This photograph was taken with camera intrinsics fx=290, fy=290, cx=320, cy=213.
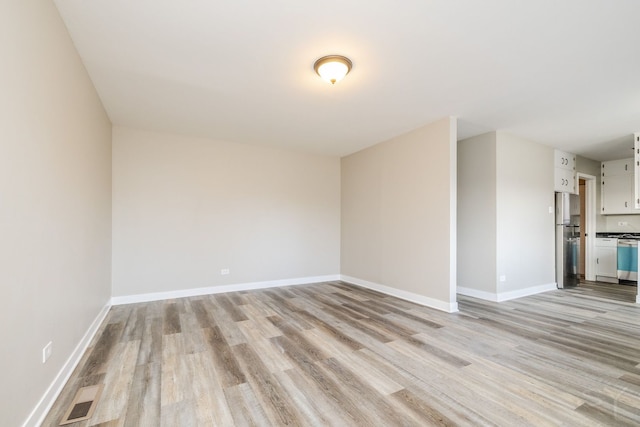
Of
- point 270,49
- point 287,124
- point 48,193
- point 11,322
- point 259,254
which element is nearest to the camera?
point 11,322

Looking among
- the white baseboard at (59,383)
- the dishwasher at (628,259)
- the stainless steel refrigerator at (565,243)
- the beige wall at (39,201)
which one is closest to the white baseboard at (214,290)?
the white baseboard at (59,383)

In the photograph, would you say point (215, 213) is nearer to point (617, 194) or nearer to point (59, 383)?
point (59, 383)

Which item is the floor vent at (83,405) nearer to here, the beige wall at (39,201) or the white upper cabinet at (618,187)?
the beige wall at (39,201)

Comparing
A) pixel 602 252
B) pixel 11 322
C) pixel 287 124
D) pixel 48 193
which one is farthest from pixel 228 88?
pixel 602 252

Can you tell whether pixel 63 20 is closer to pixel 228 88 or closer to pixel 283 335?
pixel 228 88

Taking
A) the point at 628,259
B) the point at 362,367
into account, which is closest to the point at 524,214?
the point at 628,259

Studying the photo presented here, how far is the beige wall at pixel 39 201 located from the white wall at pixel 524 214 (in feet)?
17.3

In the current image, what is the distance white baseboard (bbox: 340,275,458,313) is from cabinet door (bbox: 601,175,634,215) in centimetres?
504

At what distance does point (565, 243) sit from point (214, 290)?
6.45 meters

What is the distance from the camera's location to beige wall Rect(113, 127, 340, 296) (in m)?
4.44

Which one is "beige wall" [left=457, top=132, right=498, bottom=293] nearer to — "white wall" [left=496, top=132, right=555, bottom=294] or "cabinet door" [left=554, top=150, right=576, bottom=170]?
"white wall" [left=496, top=132, right=555, bottom=294]

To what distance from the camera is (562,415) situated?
1810 millimetres

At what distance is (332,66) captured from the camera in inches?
103

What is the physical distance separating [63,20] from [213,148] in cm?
295
